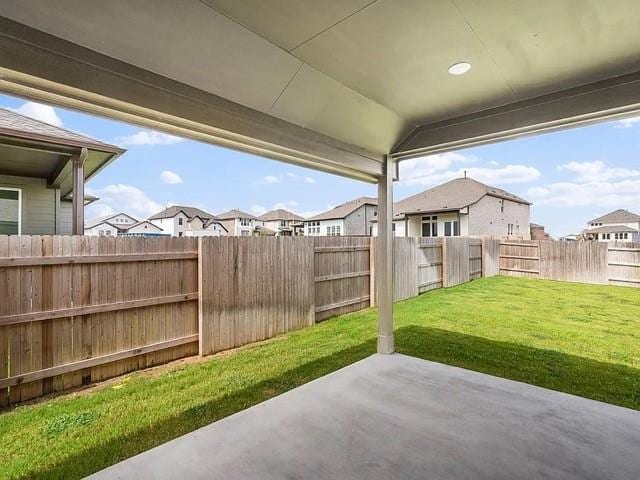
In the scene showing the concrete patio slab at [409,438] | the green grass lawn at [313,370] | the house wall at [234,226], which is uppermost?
the house wall at [234,226]

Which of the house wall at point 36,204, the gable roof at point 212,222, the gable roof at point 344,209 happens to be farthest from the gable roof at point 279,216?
the house wall at point 36,204

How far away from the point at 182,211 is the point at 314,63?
14.1 metres

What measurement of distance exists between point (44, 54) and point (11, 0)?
8.4 inches

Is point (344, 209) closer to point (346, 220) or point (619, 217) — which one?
point (346, 220)

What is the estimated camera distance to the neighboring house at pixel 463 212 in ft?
47.6

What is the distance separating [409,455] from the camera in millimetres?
2047

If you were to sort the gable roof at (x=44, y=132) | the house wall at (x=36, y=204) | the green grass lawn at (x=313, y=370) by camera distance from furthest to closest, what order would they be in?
the house wall at (x=36, y=204) → the gable roof at (x=44, y=132) → the green grass lawn at (x=313, y=370)

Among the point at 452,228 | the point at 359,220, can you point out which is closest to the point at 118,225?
the point at 359,220

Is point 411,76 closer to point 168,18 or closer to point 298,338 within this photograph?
point 168,18

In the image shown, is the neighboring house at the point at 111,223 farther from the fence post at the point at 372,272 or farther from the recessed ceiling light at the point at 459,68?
the recessed ceiling light at the point at 459,68

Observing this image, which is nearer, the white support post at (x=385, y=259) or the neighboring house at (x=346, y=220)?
the white support post at (x=385, y=259)

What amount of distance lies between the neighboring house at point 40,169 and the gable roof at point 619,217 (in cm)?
2899

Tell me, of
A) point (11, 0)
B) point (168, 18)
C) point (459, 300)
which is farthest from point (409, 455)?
point (459, 300)

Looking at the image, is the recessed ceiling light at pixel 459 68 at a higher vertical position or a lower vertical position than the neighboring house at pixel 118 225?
higher
